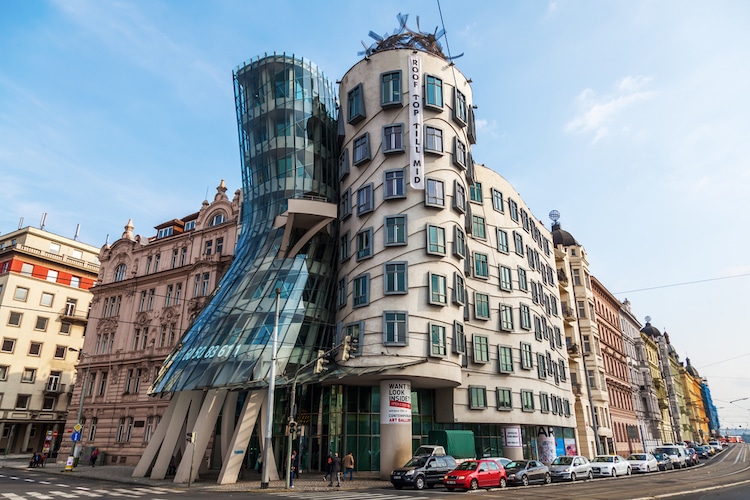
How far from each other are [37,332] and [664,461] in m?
72.7

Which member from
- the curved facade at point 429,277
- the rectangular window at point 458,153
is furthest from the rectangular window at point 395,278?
the rectangular window at point 458,153

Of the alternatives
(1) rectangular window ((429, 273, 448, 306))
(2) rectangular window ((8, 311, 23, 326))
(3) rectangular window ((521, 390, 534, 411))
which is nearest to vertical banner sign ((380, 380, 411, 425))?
(1) rectangular window ((429, 273, 448, 306))

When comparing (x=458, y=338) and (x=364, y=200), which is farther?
(x=364, y=200)

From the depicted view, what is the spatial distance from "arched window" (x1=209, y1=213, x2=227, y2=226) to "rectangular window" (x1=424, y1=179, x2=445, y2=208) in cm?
2639

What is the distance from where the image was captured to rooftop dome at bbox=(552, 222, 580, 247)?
6862 cm

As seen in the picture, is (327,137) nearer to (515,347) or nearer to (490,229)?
(490,229)

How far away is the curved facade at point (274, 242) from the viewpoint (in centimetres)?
3353

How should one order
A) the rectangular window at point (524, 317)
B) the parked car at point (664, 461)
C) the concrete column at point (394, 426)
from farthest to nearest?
1. the parked car at point (664, 461)
2. the rectangular window at point (524, 317)
3. the concrete column at point (394, 426)

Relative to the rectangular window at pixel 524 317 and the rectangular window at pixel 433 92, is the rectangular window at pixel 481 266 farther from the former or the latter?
the rectangular window at pixel 433 92

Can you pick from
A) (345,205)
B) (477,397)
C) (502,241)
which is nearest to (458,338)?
(477,397)

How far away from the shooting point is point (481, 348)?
132 ft

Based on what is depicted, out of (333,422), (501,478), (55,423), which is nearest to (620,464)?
(501,478)

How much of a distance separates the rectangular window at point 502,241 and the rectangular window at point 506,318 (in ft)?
17.3

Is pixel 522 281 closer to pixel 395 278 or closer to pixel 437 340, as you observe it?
pixel 437 340
